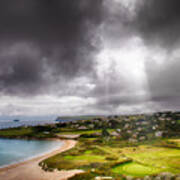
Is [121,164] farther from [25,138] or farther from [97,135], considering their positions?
[25,138]

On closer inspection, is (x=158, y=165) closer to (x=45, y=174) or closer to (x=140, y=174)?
(x=140, y=174)

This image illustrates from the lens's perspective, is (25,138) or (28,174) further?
(25,138)

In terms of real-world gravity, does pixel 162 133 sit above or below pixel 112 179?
below

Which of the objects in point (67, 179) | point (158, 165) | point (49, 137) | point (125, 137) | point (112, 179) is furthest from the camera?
point (49, 137)

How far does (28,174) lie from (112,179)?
24019 millimetres

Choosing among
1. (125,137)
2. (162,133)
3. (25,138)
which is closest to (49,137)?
(25,138)

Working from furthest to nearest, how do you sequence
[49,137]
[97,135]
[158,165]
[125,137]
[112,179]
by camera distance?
[49,137], [97,135], [125,137], [158,165], [112,179]

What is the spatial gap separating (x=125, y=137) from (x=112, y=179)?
280ft

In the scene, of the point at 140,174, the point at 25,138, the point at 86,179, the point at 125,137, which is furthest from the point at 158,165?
the point at 25,138

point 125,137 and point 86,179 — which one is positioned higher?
point 86,179

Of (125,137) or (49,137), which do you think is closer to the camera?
(125,137)

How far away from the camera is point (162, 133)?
118500 mm

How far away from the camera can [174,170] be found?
4053 cm

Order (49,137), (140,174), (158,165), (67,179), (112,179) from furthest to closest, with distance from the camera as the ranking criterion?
(49,137), (158,165), (140,174), (67,179), (112,179)
